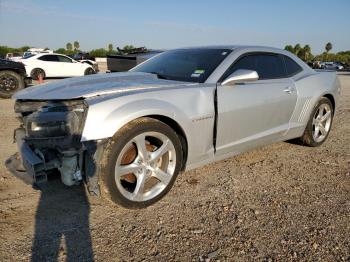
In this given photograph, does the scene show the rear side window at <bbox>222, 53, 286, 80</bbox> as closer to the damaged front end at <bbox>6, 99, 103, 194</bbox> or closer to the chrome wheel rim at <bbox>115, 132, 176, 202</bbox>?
the chrome wheel rim at <bbox>115, 132, 176, 202</bbox>

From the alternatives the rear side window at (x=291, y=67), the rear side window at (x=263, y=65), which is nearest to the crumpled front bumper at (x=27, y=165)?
the rear side window at (x=263, y=65)

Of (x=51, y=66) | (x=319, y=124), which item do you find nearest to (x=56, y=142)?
(x=319, y=124)

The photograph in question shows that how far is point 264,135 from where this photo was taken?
14.2 ft

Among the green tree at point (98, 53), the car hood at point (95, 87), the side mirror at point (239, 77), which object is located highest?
the side mirror at point (239, 77)

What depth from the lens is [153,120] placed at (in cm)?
323

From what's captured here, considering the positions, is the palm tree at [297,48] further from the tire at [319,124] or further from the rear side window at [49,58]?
the tire at [319,124]

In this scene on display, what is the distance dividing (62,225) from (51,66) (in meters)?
16.0

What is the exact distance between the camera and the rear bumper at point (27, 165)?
292 centimetres

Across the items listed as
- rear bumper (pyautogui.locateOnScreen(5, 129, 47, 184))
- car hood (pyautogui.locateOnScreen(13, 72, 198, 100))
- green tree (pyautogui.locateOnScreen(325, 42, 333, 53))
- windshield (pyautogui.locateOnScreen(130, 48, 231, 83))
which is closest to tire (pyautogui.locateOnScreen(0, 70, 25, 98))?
windshield (pyautogui.locateOnScreen(130, 48, 231, 83))

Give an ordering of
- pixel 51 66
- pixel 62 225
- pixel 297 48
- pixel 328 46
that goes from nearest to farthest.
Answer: pixel 62 225, pixel 51 66, pixel 297 48, pixel 328 46

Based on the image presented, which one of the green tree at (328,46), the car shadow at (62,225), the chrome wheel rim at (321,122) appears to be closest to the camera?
the car shadow at (62,225)

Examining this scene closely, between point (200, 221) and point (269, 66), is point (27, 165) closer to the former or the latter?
point (200, 221)

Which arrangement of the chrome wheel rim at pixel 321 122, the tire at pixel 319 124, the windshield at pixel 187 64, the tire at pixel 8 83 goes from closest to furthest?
1. the windshield at pixel 187 64
2. the tire at pixel 319 124
3. the chrome wheel rim at pixel 321 122
4. the tire at pixel 8 83

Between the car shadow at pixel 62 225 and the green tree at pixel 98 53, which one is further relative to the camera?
the green tree at pixel 98 53
